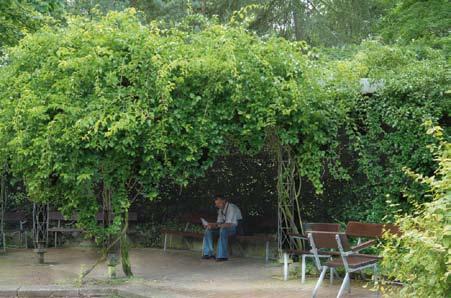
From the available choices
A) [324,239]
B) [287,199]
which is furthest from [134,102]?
[287,199]

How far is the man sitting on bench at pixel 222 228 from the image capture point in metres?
12.7

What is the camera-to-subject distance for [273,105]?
31.9 ft

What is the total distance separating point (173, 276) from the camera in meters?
10.9

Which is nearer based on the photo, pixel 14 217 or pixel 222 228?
pixel 222 228

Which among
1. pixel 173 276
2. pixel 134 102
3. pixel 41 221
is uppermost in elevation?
pixel 134 102

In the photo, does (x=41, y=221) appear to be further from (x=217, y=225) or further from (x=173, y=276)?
(x=173, y=276)

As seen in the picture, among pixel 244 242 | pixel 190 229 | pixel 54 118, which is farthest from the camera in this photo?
pixel 190 229

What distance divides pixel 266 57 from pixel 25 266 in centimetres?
→ 623

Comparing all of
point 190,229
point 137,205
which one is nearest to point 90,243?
point 137,205

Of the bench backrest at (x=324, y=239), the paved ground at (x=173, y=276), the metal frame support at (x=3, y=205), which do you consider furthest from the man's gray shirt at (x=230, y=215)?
the metal frame support at (x=3, y=205)

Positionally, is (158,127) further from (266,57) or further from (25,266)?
(25,266)

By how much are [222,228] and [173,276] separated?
1987 millimetres

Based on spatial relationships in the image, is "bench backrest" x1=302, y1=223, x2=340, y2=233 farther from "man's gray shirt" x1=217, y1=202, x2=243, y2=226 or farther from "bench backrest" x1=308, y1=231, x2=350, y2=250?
"man's gray shirt" x1=217, y1=202, x2=243, y2=226

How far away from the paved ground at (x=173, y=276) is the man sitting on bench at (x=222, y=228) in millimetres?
253
